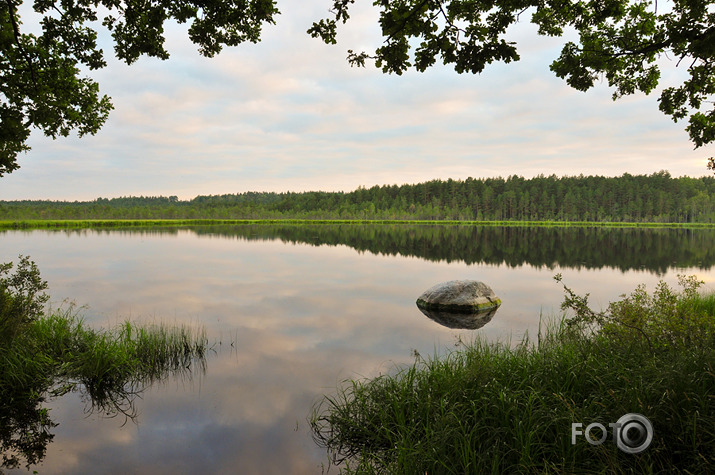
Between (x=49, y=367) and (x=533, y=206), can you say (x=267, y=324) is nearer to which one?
(x=49, y=367)

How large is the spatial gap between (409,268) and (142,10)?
28.4 m

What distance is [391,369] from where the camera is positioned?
1102 centimetres

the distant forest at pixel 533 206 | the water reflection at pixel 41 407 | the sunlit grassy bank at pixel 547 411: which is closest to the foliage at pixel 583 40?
the sunlit grassy bank at pixel 547 411

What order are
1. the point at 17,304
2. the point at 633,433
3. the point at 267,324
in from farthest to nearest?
the point at 267,324 → the point at 17,304 → the point at 633,433

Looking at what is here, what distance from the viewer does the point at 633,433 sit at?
4816 mm

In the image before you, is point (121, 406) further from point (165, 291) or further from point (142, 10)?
point (165, 291)

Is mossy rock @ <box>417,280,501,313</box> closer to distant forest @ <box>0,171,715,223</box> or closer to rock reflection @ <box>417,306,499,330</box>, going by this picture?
rock reflection @ <box>417,306,499,330</box>

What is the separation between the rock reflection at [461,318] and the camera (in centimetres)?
1538

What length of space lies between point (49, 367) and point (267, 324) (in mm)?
7903

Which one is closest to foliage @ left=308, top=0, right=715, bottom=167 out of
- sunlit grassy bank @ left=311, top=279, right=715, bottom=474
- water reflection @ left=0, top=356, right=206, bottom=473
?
sunlit grassy bank @ left=311, top=279, right=715, bottom=474

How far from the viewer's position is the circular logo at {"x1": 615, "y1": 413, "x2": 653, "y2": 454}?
4.55 meters

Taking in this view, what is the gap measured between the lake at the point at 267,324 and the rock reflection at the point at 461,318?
44 cm

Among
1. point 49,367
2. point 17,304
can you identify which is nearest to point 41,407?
point 49,367

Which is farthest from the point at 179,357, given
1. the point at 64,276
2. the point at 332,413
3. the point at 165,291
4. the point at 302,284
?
the point at 64,276
